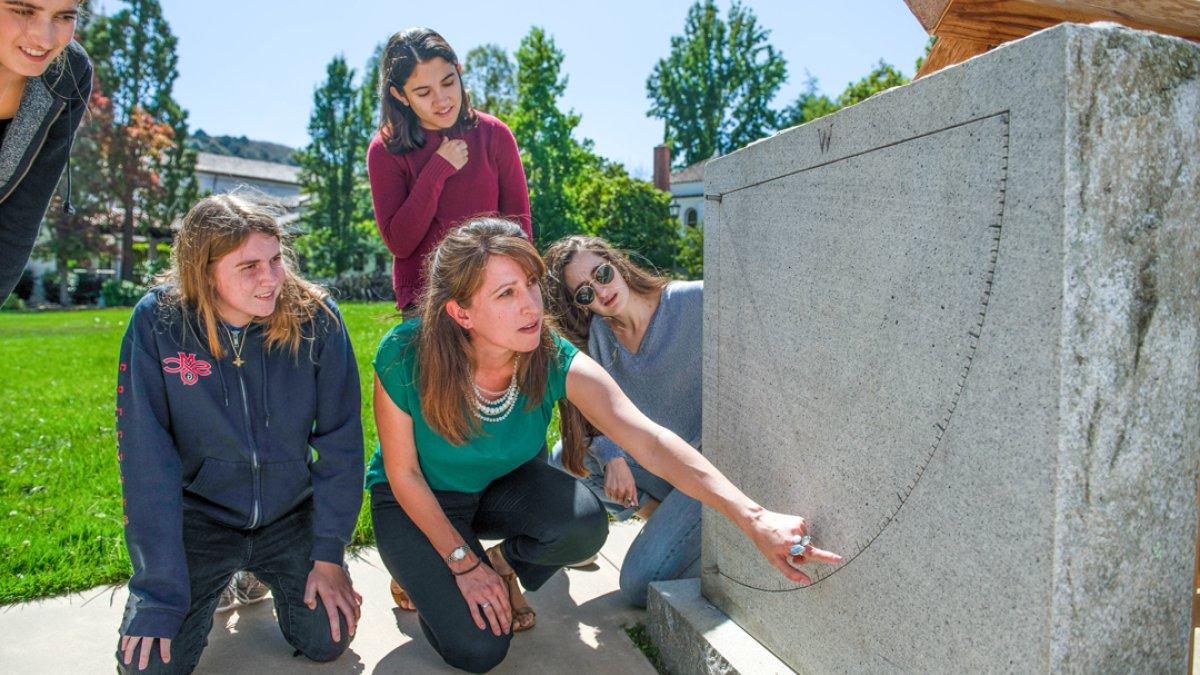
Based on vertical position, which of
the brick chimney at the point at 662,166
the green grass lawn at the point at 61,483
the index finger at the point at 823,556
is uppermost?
the brick chimney at the point at 662,166

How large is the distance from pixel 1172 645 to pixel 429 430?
186cm

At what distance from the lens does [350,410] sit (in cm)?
262

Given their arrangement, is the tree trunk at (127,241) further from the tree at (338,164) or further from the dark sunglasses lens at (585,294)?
the dark sunglasses lens at (585,294)

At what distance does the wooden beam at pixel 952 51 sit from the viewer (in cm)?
199

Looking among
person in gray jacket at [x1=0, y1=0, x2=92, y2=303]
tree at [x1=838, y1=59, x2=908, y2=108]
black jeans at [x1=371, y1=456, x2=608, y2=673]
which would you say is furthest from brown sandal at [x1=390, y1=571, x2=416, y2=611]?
tree at [x1=838, y1=59, x2=908, y2=108]

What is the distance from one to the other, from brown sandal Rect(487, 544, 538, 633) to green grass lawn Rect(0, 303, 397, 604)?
0.86 meters

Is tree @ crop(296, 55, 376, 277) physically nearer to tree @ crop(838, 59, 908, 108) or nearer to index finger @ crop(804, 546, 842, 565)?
tree @ crop(838, 59, 908, 108)

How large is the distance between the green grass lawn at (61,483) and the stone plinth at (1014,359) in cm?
162

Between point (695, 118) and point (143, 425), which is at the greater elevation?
point (695, 118)

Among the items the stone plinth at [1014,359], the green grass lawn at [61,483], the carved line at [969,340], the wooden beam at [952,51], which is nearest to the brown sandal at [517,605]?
the green grass lawn at [61,483]

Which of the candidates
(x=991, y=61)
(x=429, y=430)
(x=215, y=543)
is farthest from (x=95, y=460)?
(x=991, y=61)

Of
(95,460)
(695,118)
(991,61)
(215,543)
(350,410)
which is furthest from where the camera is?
(695,118)

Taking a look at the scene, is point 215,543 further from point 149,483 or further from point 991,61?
point 991,61

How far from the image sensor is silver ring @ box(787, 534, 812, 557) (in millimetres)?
1887
